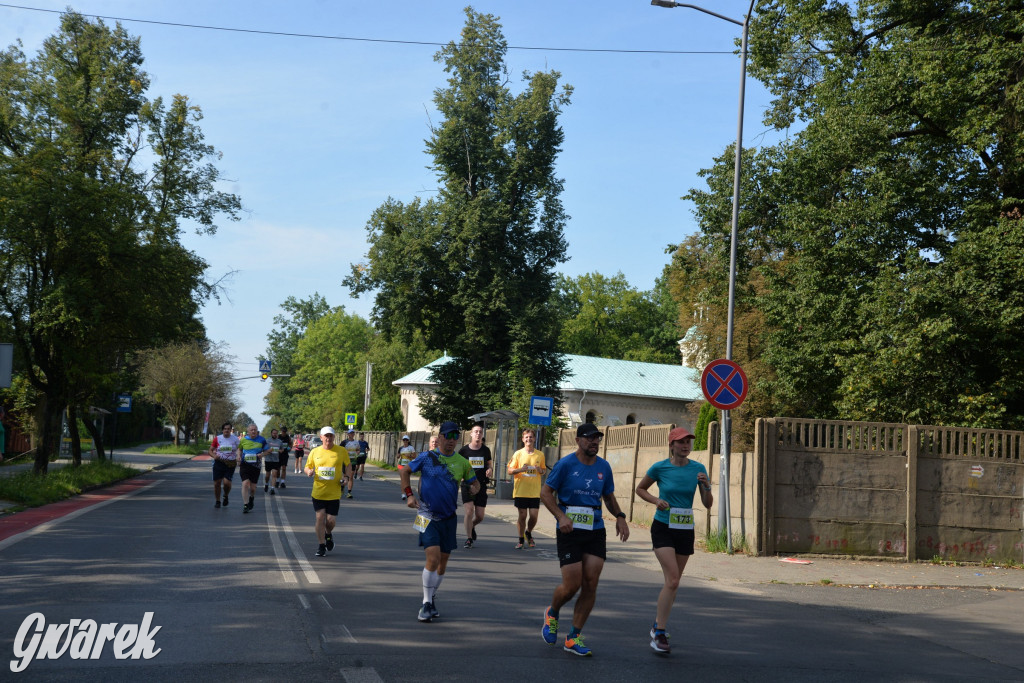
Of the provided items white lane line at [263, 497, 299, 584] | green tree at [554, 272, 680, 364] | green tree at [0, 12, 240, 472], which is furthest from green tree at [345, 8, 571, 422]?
green tree at [554, 272, 680, 364]

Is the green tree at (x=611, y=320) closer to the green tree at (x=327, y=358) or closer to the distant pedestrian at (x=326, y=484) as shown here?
the green tree at (x=327, y=358)

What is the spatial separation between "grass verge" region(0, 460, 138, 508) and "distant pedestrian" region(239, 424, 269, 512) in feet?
13.4

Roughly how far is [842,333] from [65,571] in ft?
58.4

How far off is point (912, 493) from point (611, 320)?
81.4 m

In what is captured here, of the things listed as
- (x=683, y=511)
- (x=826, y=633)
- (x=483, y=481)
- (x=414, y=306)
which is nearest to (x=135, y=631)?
(x=683, y=511)

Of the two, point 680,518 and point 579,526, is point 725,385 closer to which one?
point 680,518

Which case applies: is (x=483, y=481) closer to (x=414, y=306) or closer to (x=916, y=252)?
(x=916, y=252)

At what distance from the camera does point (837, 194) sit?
Result: 24.6m

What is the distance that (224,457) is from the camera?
795 inches

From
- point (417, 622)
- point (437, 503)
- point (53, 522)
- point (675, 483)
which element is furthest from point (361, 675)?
point (53, 522)

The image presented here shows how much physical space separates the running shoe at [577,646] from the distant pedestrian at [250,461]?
1334 cm

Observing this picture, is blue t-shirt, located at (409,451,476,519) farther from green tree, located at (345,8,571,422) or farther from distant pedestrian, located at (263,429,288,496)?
green tree, located at (345,8,571,422)

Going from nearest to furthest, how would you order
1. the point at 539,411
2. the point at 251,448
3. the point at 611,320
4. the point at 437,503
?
the point at 437,503 → the point at 251,448 → the point at 539,411 → the point at 611,320

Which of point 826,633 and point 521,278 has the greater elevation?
point 521,278
